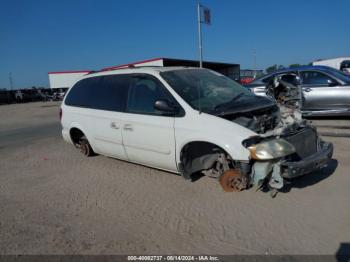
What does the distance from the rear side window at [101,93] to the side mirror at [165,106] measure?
1011 millimetres

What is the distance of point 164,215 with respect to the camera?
3.86m

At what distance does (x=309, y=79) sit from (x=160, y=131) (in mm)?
6088

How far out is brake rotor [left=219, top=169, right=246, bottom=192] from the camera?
4.10 m

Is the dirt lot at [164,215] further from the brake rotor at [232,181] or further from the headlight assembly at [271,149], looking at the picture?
the headlight assembly at [271,149]

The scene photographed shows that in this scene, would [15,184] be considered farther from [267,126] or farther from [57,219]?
[267,126]

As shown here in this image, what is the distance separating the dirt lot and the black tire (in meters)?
0.94

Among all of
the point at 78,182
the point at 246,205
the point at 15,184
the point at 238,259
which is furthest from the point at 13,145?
the point at 238,259

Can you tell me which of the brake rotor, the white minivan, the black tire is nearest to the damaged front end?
the white minivan

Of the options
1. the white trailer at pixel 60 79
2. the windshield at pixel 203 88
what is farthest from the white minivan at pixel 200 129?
the white trailer at pixel 60 79

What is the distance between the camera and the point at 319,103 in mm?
8555

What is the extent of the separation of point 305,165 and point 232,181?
0.94 meters

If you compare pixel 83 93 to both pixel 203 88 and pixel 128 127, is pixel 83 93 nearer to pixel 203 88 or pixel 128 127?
pixel 128 127

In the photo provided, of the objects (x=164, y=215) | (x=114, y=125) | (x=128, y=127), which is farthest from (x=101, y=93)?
(x=164, y=215)

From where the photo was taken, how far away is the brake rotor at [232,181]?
4.10 meters
